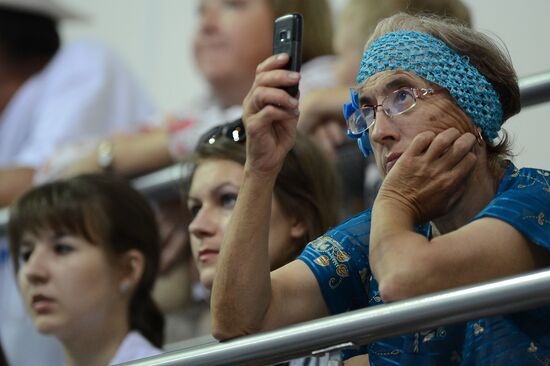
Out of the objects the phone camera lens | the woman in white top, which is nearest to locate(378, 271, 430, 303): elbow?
the phone camera lens

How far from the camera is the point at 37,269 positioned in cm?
324

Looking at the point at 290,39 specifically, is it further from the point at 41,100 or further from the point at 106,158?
the point at 41,100

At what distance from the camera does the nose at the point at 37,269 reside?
3240mm

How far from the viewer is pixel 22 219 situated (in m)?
3.34

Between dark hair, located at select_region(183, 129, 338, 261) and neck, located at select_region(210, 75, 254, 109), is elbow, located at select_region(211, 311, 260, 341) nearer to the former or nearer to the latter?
dark hair, located at select_region(183, 129, 338, 261)

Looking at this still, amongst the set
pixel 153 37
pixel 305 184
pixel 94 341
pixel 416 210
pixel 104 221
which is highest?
pixel 416 210

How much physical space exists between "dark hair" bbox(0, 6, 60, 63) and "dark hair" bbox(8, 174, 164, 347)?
125cm

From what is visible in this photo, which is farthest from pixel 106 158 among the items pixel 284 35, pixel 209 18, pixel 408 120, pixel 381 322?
pixel 381 322

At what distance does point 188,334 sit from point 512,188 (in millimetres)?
1555

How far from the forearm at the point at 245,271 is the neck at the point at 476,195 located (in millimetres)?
298

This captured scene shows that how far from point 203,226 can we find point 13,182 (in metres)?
1.43

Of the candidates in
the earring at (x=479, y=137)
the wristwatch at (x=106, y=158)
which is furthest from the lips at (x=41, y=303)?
the earring at (x=479, y=137)

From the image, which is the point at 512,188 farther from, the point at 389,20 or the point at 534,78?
the point at 534,78

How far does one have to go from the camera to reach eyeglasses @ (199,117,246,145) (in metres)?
2.29
